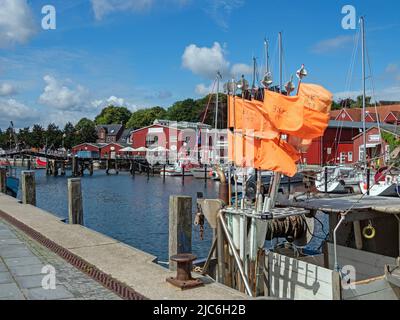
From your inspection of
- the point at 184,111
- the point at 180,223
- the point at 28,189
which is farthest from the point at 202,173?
the point at 184,111

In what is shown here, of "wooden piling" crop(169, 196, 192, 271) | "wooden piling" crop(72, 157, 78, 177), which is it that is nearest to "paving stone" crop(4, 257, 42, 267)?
"wooden piling" crop(169, 196, 192, 271)

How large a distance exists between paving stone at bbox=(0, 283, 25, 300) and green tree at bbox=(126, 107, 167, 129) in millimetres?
126457

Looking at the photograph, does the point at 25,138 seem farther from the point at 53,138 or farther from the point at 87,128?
the point at 87,128

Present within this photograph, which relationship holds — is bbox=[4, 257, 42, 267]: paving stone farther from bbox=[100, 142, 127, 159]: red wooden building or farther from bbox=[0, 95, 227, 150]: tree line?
bbox=[0, 95, 227, 150]: tree line

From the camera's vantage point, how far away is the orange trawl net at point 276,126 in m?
7.64

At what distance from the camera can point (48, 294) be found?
6613 mm

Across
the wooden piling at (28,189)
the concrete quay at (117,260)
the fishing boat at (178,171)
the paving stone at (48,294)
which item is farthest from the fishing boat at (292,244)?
the fishing boat at (178,171)

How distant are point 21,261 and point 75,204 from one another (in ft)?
17.8

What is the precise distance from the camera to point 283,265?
341 inches

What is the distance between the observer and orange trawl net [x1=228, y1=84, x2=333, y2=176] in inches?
301

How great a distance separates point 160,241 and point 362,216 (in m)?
13.1

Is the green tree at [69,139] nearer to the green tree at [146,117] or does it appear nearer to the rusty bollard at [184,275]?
the green tree at [146,117]
